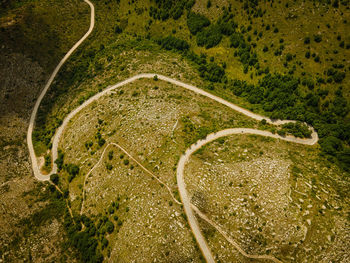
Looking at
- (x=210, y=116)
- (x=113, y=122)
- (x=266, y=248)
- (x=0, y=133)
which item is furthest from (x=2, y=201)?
(x=266, y=248)

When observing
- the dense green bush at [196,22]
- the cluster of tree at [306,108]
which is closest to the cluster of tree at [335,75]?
the cluster of tree at [306,108]

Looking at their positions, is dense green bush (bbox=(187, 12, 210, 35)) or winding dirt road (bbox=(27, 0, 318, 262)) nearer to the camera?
winding dirt road (bbox=(27, 0, 318, 262))

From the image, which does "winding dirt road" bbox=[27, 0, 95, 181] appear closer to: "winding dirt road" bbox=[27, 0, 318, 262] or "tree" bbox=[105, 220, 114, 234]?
"winding dirt road" bbox=[27, 0, 318, 262]

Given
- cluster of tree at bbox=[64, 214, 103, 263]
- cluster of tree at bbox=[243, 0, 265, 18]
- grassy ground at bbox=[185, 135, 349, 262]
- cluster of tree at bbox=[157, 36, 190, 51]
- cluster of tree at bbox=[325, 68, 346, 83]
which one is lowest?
cluster of tree at bbox=[64, 214, 103, 263]

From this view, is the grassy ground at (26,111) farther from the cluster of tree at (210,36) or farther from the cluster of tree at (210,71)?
the cluster of tree at (210,71)

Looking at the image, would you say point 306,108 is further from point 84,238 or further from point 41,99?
point 41,99

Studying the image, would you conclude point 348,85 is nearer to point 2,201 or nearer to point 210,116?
point 210,116

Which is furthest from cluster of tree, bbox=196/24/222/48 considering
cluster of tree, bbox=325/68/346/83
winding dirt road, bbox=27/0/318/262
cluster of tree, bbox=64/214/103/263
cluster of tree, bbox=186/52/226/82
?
cluster of tree, bbox=64/214/103/263
